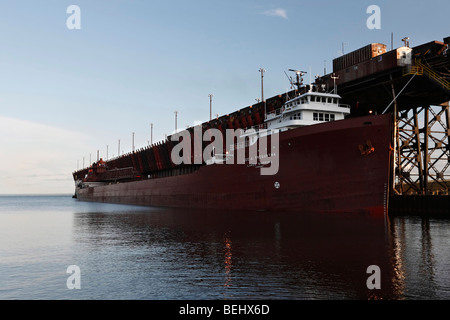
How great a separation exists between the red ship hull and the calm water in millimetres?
3519

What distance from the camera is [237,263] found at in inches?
482

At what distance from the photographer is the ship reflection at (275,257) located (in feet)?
30.3

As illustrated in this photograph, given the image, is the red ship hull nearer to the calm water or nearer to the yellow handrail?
the calm water

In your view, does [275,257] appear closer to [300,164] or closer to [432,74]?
[300,164]

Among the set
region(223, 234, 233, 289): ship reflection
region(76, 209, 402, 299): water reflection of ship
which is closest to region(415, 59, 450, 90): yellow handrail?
region(76, 209, 402, 299): water reflection of ship

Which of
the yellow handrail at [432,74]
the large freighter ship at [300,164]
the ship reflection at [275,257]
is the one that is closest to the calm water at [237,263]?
the ship reflection at [275,257]

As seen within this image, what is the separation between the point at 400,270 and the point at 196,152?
38.9 meters

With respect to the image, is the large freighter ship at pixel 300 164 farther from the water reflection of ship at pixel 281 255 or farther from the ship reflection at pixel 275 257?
the ship reflection at pixel 275 257

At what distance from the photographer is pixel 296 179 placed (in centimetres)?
2658

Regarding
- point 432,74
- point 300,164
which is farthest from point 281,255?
point 432,74

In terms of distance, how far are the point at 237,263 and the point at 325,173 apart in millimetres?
14746

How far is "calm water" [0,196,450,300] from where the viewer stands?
9219 millimetres
